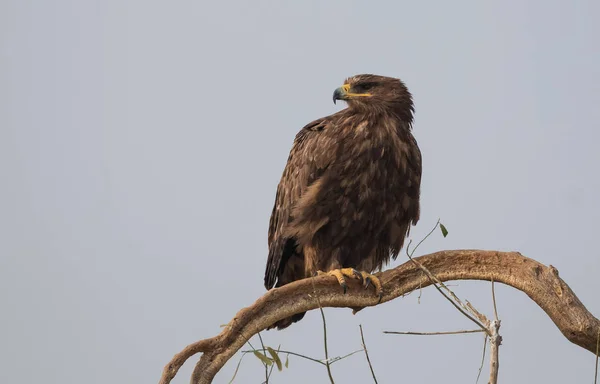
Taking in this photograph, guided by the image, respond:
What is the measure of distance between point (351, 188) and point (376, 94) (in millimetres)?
768

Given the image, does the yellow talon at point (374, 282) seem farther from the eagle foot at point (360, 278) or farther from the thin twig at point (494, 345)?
the thin twig at point (494, 345)

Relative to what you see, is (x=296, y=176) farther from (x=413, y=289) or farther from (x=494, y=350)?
(x=494, y=350)

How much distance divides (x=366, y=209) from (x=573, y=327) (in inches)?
65.1

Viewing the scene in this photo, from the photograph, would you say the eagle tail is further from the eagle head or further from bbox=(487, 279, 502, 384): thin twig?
bbox=(487, 279, 502, 384): thin twig

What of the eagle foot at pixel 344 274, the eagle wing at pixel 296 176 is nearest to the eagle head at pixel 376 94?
the eagle wing at pixel 296 176

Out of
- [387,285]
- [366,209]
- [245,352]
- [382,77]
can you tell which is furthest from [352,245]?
[245,352]

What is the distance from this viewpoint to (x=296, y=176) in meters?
6.20

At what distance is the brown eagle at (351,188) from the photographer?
5938 millimetres

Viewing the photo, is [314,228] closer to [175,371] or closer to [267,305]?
[267,305]

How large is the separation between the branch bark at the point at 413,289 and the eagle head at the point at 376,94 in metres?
1.33

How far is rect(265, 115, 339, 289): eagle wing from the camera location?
6.00 metres

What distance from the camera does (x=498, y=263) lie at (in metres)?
5.05

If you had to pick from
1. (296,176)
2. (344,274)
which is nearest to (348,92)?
(296,176)

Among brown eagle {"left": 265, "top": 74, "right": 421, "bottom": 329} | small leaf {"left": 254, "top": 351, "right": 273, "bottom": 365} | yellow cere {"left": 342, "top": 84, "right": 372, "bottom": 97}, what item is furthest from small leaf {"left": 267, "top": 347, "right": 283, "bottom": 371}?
yellow cere {"left": 342, "top": 84, "right": 372, "bottom": 97}
